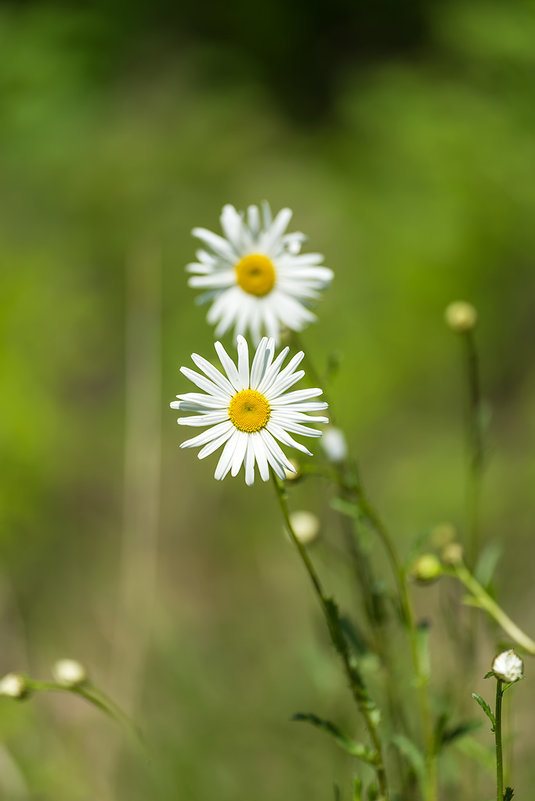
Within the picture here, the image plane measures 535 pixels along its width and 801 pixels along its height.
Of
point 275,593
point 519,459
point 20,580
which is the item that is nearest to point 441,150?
point 519,459

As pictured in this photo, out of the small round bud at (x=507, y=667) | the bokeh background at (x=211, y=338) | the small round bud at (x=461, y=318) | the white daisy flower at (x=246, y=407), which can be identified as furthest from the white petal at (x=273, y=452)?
the bokeh background at (x=211, y=338)

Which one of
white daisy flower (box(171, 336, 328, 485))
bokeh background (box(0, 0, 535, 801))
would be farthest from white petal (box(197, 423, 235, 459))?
bokeh background (box(0, 0, 535, 801))

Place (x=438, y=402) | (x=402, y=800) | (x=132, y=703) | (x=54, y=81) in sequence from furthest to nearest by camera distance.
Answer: (x=54, y=81) < (x=438, y=402) < (x=132, y=703) < (x=402, y=800)

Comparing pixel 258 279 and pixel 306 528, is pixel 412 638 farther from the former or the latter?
pixel 258 279

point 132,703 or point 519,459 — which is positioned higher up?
point 519,459

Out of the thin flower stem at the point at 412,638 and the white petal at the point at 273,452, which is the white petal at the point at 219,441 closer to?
the white petal at the point at 273,452

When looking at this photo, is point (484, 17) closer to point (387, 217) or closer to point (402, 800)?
point (387, 217)
